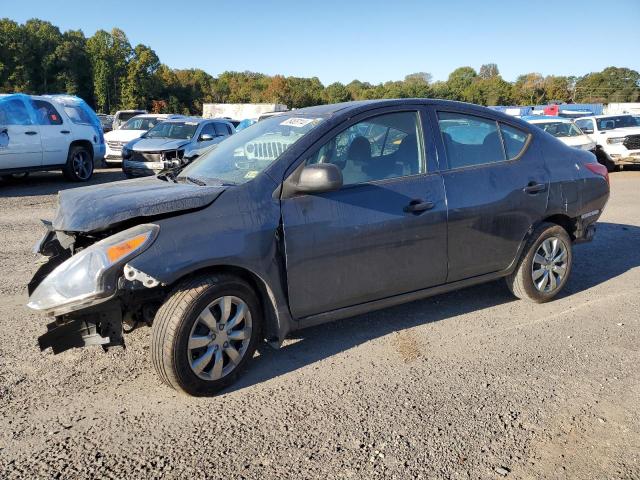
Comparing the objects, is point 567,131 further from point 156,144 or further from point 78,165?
point 78,165

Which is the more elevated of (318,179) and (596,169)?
(318,179)

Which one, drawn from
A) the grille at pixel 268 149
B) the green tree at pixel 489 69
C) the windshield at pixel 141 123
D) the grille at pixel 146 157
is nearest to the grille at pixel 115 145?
the windshield at pixel 141 123

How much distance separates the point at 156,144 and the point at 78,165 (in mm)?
1887

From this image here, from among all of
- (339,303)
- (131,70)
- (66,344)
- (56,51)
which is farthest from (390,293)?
(56,51)

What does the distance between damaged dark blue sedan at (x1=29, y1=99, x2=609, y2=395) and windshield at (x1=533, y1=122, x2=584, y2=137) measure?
1313 cm

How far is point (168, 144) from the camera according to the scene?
1339 cm

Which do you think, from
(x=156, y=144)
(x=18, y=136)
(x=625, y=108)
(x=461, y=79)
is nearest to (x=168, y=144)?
(x=156, y=144)

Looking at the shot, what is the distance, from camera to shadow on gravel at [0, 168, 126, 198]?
11703 mm

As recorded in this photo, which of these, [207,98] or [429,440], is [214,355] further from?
[207,98]

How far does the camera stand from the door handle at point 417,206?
12.7 ft

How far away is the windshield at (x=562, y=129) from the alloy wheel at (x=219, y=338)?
15.6 metres

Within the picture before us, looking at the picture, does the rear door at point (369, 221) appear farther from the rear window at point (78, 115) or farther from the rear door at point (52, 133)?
the rear window at point (78, 115)

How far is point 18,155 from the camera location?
11.6 meters

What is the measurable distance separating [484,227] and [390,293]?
38.3 inches
